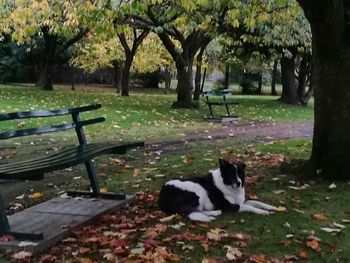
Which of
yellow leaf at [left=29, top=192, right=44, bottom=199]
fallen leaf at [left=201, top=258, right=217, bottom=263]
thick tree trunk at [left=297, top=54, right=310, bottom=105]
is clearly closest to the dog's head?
fallen leaf at [left=201, top=258, right=217, bottom=263]

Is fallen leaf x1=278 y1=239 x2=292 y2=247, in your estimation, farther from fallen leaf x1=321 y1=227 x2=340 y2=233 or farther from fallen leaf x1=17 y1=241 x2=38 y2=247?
fallen leaf x1=17 y1=241 x2=38 y2=247

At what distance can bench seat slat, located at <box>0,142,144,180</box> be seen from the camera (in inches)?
175

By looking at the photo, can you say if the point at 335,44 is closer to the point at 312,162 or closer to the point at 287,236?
the point at 312,162

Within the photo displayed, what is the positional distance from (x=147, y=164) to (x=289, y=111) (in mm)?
16016

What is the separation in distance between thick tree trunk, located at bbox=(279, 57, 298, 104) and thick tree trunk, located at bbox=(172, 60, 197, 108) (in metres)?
8.46

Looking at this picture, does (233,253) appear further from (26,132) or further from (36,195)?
(36,195)

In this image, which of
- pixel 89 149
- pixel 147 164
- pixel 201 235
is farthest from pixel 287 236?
pixel 147 164

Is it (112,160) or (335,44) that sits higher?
(335,44)

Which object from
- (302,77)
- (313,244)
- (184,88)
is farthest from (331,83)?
(302,77)

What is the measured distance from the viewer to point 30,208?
20.1 feet

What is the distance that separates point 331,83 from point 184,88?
586 inches

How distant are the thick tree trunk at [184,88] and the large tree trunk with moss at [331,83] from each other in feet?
46.9

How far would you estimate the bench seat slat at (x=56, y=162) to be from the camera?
4.45m

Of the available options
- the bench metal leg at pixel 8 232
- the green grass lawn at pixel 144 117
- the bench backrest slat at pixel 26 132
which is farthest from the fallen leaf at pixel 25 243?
the green grass lawn at pixel 144 117
